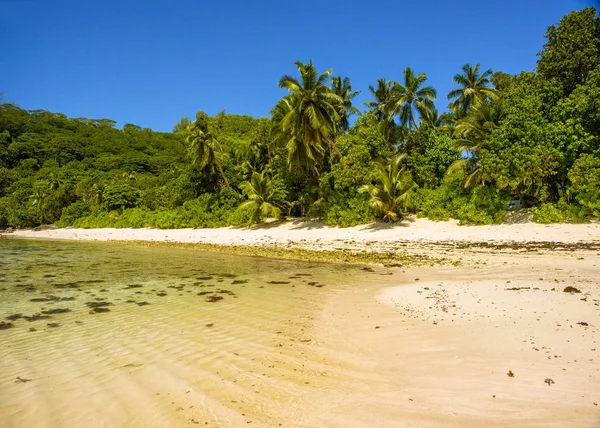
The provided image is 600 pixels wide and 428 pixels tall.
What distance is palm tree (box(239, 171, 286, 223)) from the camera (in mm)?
29388

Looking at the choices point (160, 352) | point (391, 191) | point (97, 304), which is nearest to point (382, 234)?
point (391, 191)

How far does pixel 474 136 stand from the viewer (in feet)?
77.8

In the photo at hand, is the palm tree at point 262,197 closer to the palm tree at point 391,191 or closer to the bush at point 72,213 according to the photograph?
the palm tree at point 391,191

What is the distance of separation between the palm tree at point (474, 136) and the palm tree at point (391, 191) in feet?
11.2

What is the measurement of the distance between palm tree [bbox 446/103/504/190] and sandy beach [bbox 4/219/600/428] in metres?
12.8

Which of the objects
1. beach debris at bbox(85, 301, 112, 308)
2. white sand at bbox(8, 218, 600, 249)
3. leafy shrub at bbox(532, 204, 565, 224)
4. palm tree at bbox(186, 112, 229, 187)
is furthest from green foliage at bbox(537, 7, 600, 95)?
palm tree at bbox(186, 112, 229, 187)

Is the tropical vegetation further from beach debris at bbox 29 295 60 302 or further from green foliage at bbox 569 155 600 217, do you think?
A: beach debris at bbox 29 295 60 302

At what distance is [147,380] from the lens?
4.18m

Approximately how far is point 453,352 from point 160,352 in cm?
407

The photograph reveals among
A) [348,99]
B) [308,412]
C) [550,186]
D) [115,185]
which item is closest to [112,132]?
[115,185]

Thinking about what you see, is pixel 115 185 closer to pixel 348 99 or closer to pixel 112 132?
pixel 348 99

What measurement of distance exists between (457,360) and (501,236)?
15521 mm

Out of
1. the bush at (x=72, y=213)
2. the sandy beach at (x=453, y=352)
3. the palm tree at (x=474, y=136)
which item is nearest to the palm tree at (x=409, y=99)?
the palm tree at (x=474, y=136)

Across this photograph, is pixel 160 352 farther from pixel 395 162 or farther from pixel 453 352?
pixel 395 162
